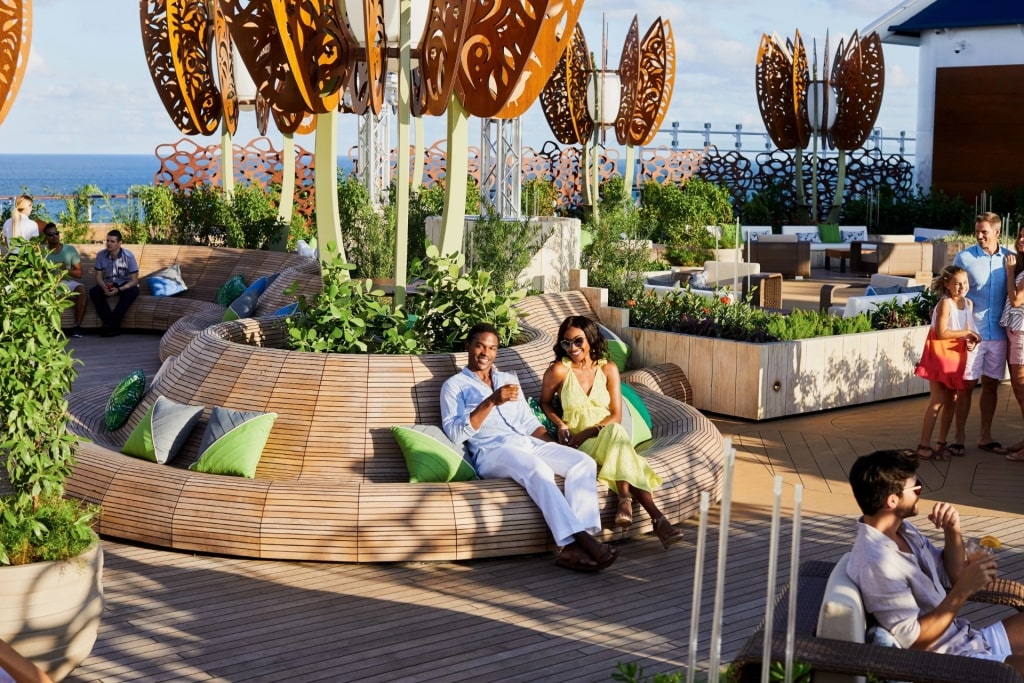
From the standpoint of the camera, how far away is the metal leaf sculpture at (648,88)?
23047 millimetres

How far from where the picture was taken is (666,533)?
20.1 feet

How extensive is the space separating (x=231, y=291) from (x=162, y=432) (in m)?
6.28

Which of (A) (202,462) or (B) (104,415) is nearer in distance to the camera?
(A) (202,462)

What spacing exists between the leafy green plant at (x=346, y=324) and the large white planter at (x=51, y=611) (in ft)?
8.87

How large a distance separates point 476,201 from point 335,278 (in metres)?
8.78

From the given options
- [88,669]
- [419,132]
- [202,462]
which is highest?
[419,132]

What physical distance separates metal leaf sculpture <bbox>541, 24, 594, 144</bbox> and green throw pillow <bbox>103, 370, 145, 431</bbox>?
16588mm

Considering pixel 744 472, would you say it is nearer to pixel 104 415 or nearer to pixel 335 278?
pixel 335 278

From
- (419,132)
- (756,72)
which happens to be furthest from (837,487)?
(756,72)

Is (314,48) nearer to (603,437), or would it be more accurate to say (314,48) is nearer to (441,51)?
(441,51)

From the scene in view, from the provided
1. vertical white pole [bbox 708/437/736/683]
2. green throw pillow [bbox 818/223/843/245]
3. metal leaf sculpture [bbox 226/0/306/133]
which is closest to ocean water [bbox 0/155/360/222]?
metal leaf sculpture [bbox 226/0/306/133]

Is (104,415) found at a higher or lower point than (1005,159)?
lower

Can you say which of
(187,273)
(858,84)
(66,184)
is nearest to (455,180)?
(187,273)

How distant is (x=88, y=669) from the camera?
4.69 meters
